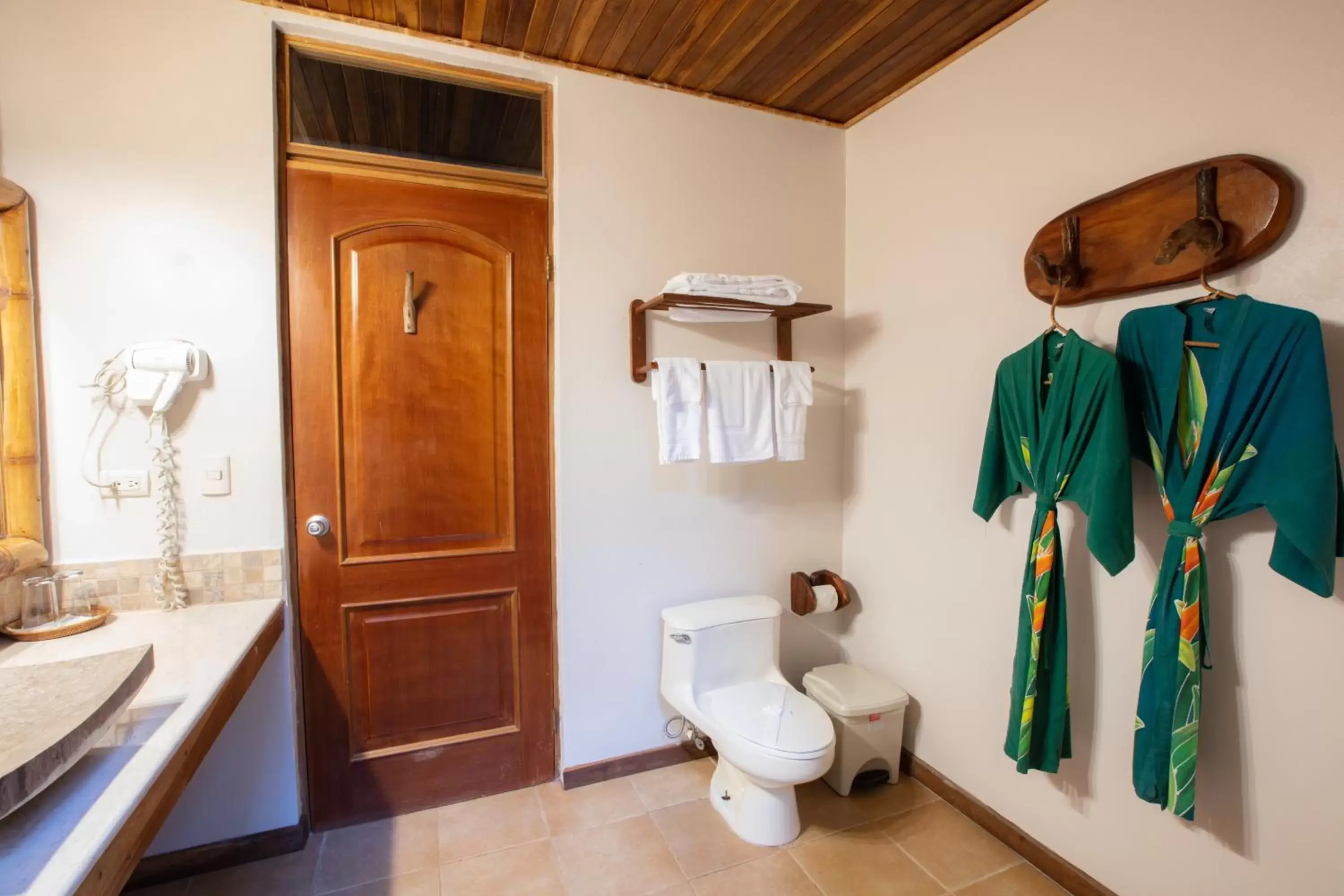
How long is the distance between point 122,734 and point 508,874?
1138mm

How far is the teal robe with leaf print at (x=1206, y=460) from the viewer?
45.8 inches

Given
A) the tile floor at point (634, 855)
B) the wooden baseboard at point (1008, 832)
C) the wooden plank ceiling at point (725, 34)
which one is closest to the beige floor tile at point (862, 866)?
the tile floor at point (634, 855)

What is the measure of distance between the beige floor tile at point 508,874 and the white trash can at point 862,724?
3.21 feet

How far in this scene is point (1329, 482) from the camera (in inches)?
45.0

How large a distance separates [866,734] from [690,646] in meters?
0.70

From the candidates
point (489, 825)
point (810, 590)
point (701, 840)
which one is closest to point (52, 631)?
point (489, 825)

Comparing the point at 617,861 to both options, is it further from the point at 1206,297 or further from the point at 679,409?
the point at 1206,297

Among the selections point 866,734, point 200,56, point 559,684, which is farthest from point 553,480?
point 200,56

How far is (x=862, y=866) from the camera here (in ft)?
5.95

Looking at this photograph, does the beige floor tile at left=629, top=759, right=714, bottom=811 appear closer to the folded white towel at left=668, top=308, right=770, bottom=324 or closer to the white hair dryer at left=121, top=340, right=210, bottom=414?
the folded white towel at left=668, top=308, right=770, bottom=324

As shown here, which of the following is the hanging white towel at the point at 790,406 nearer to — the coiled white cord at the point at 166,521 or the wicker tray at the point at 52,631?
the coiled white cord at the point at 166,521

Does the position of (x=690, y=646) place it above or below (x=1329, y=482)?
below

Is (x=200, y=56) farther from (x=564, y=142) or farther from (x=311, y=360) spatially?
(x=564, y=142)

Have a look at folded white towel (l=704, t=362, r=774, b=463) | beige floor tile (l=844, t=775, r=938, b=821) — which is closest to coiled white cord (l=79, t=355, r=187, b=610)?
folded white towel (l=704, t=362, r=774, b=463)
